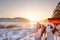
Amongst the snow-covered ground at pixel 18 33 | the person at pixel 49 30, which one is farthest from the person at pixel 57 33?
the snow-covered ground at pixel 18 33

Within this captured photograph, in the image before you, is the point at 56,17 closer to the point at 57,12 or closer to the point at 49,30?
the point at 57,12

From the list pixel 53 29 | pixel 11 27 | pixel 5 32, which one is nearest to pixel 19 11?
pixel 11 27

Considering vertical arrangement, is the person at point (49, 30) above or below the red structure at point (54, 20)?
below

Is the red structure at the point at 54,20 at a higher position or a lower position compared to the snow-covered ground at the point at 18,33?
higher

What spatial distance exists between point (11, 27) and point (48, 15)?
58 cm

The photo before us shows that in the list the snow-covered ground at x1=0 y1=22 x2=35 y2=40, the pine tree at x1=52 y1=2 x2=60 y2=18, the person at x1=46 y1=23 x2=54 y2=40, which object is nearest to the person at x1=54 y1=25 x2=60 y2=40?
the person at x1=46 y1=23 x2=54 y2=40

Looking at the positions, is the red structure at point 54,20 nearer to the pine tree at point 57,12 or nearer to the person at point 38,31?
the pine tree at point 57,12

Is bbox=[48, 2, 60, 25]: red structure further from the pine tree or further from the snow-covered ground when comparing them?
the snow-covered ground

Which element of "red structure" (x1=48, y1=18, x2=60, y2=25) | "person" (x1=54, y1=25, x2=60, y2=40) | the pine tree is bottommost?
"person" (x1=54, y1=25, x2=60, y2=40)

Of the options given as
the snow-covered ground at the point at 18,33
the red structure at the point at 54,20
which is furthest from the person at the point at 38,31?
the red structure at the point at 54,20

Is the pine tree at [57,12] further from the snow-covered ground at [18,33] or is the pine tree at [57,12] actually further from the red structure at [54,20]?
the snow-covered ground at [18,33]

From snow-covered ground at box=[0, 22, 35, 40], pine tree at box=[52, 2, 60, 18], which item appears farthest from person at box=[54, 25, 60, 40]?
snow-covered ground at box=[0, 22, 35, 40]

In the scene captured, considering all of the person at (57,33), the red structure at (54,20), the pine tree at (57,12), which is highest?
the pine tree at (57,12)

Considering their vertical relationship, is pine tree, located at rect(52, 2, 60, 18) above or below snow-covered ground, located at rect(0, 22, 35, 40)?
above
